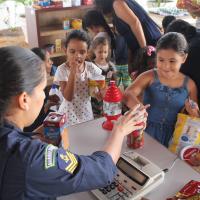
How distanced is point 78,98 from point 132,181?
3.39ft

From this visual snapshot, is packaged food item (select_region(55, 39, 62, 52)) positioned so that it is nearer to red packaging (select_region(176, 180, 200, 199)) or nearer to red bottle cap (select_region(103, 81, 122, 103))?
red bottle cap (select_region(103, 81, 122, 103))

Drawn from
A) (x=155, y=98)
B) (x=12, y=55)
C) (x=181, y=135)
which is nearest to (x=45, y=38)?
(x=155, y=98)

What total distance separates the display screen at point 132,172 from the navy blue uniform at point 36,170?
255mm

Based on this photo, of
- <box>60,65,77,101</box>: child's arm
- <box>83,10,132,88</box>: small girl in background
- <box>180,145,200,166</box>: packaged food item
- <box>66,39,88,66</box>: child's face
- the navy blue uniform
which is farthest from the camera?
<box>83,10,132,88</box>: small girl in background

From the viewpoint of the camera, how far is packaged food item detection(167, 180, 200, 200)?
104 centimetres

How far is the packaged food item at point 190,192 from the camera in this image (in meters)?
1.04

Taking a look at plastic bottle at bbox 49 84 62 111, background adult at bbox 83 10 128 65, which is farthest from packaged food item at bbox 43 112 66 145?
background adult at bbox 83 10 128 65

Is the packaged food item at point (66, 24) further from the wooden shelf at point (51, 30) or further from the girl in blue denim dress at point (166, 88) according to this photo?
the girl in blue denim dress at point (166, 88)

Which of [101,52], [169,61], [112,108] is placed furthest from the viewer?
[101,52]

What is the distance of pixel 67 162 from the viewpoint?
848 mm

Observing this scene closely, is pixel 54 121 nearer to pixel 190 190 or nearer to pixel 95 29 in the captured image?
pixel 190 190

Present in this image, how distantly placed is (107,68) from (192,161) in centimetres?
129

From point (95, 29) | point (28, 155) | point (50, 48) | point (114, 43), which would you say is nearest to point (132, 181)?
point (28, 155)

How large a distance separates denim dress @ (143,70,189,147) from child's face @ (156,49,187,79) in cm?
9
